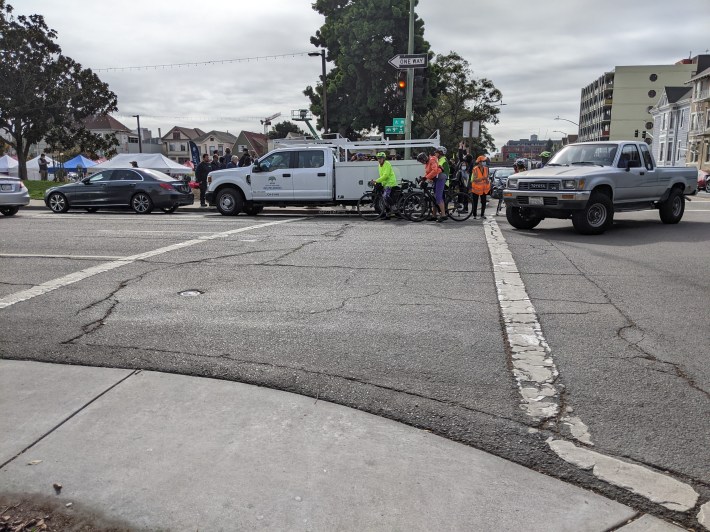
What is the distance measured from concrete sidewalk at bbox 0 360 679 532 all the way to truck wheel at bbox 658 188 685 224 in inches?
505

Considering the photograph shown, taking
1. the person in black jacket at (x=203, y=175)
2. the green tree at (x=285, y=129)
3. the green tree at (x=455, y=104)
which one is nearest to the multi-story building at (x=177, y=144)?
the green tree at (x=285, y=129)

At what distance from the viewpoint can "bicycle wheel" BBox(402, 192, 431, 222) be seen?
14.6 metres

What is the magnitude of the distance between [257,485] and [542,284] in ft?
17.2

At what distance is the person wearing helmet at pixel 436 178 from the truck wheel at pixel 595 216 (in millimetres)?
3518

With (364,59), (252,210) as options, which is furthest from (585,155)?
(364,59)

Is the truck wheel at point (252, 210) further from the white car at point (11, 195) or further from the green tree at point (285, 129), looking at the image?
the green tree at point (285, 129)

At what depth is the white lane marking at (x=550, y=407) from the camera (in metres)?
2.79

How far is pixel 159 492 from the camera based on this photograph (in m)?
2.74

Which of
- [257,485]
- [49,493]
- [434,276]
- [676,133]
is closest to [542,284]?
[434,276]

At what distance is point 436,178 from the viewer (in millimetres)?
14398

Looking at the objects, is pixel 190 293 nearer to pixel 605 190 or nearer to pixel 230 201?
pixel 605 190

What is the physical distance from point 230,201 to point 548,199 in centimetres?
879

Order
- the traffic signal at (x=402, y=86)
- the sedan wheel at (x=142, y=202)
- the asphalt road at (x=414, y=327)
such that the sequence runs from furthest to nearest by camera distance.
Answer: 1. the traffic signal at (x=402, y=86)
2. the sedan wheel at (x=142, y=202)
3. the asphalt road at (x=414, y=327)

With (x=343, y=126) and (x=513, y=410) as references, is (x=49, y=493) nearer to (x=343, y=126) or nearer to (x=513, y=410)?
(x=513, y=410)
